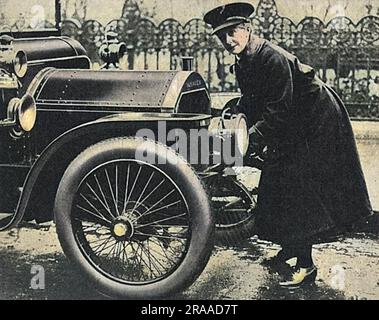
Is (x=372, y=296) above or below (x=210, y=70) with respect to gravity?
below

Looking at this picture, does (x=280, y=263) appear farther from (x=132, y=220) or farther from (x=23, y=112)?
(x=23, y=112)

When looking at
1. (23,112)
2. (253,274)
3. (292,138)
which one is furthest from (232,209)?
(23,112)

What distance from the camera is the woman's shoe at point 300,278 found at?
265 cm

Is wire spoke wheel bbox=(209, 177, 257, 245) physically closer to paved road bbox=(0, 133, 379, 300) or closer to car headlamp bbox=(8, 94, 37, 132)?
paved road bbox=(0, 133, 379, 300)

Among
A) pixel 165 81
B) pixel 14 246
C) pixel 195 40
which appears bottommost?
pixel 14 246

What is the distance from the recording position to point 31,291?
107 inches

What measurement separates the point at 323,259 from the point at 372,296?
0.27 meters

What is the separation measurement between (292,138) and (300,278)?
62cm

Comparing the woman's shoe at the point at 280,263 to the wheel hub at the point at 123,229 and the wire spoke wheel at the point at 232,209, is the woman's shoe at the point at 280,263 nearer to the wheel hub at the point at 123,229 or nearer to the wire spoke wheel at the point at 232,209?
the wire spoke wheel at the point at 232,209

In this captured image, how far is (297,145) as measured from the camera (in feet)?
8.40

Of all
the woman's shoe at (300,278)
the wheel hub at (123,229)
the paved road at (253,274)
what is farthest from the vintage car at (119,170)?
the woman's shoe at (300,278)

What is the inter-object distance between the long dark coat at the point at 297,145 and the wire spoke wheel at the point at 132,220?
0.41 meters
